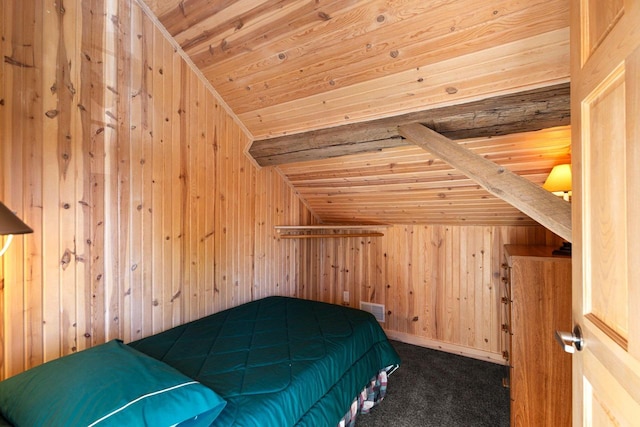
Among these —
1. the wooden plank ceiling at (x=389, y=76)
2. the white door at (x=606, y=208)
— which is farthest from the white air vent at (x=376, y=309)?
the white door at (x=606, y=208)

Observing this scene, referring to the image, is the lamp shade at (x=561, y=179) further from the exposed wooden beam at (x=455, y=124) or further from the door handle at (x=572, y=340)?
the door handle at (x=572, y=340)

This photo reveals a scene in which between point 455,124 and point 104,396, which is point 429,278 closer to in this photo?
point 455,124

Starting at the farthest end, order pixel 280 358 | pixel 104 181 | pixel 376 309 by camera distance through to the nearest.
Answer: pixel 376 309, pixel 104 181, pixel 280 358

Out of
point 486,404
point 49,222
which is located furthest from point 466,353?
point 49,222

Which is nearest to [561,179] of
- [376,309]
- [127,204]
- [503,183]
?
[503,183]

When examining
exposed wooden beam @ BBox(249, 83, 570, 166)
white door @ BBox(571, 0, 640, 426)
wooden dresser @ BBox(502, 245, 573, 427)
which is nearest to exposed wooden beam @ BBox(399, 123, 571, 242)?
exposed wooden beam @ BBox(249, 83, 570, 166)

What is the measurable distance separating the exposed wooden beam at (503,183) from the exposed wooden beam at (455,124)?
12 centimetres

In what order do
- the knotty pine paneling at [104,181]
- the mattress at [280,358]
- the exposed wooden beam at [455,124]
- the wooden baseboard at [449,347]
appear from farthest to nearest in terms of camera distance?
the wooden baseboard at [449,347]
the exposed wooden beam at [455,124]
the knotty pine paneling at [104,181]
the mattress at [280,358]

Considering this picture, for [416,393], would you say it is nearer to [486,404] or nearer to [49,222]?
[486,404]

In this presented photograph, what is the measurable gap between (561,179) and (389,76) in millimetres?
1217

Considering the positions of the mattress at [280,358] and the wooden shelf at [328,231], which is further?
the wooden shelf at [328,231]

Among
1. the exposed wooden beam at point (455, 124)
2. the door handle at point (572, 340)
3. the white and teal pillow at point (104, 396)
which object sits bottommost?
the white and teal pillow at point (104, 396)

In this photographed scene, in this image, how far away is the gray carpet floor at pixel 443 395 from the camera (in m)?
1.92

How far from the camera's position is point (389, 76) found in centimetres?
174
